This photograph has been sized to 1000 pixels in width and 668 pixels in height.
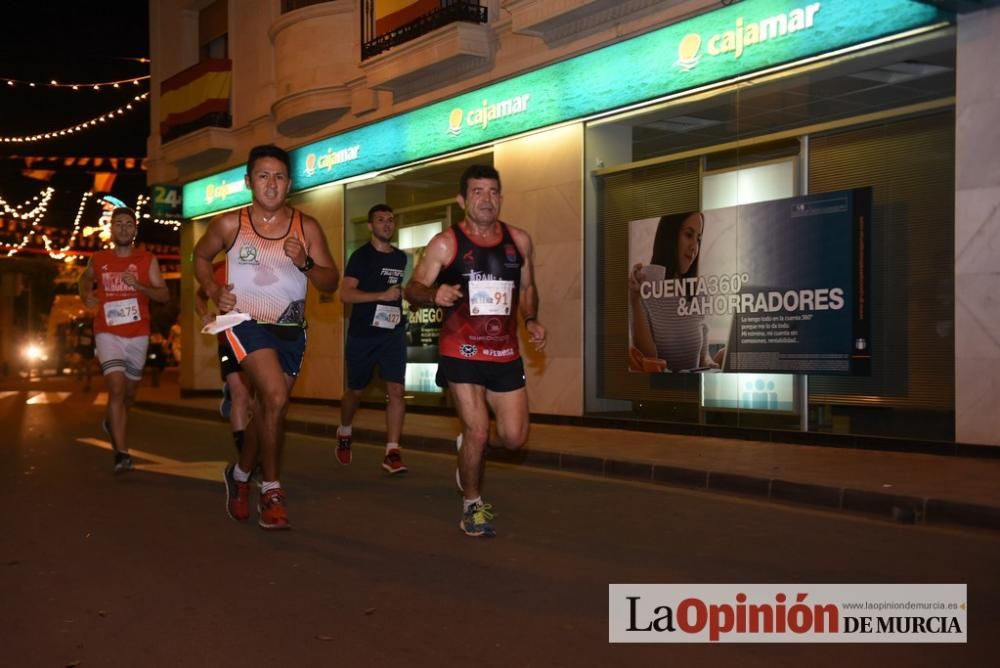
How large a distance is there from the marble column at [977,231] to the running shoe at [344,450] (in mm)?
5310

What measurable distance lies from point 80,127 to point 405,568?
24.4 m

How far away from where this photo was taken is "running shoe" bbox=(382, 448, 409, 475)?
379 inches

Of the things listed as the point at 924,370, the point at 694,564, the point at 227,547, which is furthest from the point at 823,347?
the point at 227,547

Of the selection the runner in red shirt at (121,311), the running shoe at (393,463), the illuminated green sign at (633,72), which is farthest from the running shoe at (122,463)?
the illuminated green sign at (633,72)

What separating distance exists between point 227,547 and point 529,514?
208 cm

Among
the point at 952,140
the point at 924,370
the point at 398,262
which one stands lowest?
the point at 924,370

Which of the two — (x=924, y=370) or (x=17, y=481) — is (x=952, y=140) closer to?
(x=924, y=370)

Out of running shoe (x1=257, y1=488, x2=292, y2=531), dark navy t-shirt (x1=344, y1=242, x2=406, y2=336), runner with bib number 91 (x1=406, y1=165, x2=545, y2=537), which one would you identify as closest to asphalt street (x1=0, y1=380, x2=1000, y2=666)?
running shoe (x1=257, y1=488, x2=292, y2=531)

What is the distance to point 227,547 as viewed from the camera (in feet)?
20.3

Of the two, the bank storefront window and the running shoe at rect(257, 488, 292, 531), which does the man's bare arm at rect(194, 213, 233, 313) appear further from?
the bank storefront window

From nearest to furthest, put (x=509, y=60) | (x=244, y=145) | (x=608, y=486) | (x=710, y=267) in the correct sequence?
(x=608, y=486), (x=710, y=267), (x=509, y=60), (x=244, y=145)

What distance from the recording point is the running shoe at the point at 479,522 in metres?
6.48

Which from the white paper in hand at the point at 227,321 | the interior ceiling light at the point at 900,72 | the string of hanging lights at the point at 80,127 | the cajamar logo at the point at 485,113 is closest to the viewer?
the white paper in hand at the point at 227,321

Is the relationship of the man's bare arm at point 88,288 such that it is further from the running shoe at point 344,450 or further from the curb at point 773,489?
the curb at point 773,489
